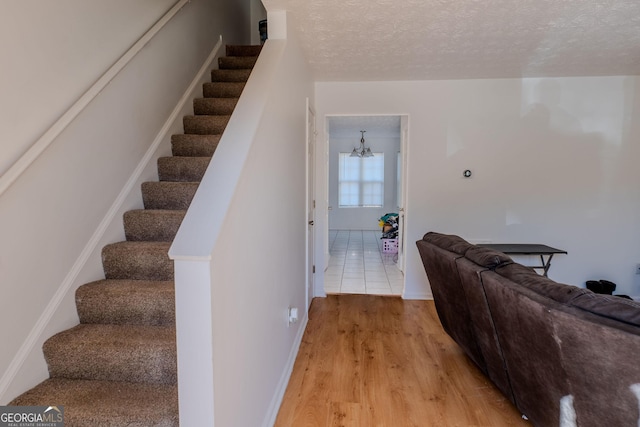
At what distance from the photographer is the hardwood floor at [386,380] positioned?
2.07 metres

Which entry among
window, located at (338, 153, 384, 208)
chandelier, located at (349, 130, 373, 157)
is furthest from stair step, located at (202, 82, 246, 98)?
window, located at (338, 153, 384, 208)

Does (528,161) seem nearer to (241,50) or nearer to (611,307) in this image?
(611,307)

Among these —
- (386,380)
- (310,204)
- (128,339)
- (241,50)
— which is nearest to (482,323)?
(386,380)

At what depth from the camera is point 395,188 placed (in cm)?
898

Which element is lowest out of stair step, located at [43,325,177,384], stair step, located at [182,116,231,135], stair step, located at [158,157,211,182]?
stair step, located at [43,325,177,384]

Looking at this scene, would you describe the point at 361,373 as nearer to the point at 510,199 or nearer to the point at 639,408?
the point at 639,408

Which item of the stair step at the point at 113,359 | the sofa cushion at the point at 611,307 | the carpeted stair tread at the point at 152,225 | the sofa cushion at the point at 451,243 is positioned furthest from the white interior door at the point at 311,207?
the sofa cushion at the point at 611,307

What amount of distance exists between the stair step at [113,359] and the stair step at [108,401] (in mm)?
32

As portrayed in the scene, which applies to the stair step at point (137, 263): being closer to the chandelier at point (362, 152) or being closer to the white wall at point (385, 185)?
the chandelier at point (362, 152)

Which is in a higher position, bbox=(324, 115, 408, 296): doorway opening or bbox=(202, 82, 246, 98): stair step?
bbox=(202, 82, 246, 98): stair step

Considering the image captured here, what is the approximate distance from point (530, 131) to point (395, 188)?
514 centimetres

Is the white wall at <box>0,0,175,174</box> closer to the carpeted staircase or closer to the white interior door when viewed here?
the carpeted staircase

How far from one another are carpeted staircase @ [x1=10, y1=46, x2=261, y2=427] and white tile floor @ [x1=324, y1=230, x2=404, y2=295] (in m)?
2.51

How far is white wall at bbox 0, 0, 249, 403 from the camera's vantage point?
157cm
